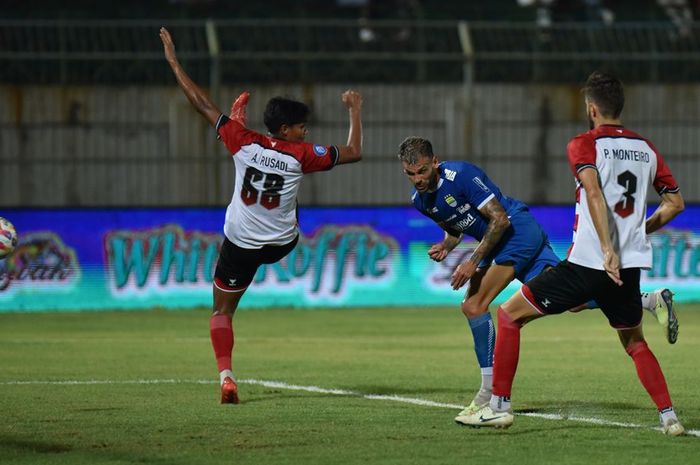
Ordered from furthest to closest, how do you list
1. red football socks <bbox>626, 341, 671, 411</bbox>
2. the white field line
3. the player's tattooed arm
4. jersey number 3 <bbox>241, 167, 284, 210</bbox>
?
jersey number 3 <bbox>241, 167, 284, 210</bbox>, the player's tattooed arm, the white field line, red football socks <bbox>626, 341, 671, 411</bbox>

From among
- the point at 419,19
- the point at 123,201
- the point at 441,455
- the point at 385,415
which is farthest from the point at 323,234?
the point at 441,455

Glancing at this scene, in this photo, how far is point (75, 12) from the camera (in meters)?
26.6

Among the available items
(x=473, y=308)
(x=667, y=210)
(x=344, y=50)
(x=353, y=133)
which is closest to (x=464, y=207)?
(x=473, y=308)

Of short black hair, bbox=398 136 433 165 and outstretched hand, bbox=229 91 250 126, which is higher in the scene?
outstretched hand, bbox=229 91 250 126

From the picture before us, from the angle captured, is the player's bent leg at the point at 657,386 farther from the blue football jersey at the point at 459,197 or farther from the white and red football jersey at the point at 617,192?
the blue football jersey at the point at 459,197

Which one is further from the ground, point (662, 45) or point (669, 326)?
point (662, 45)

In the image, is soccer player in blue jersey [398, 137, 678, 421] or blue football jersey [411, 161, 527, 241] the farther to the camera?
blue football jersey [411, 161, 527, 241]

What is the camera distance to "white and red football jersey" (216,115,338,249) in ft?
32.6

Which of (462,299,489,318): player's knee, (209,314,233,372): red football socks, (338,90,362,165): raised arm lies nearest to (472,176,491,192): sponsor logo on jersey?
(462,299,489,318): player's knee

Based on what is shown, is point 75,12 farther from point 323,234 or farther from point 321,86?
point 323,234

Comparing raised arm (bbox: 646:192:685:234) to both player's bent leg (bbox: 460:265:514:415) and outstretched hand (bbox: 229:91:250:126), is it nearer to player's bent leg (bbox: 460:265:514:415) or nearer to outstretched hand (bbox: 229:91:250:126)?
player's bent leg (bbox: 460:265:514:415)

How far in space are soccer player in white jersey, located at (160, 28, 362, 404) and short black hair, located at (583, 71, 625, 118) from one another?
2.31m

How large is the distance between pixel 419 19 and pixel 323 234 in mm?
7886

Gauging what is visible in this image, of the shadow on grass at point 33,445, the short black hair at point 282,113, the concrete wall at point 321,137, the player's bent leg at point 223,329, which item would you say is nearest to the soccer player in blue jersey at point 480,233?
the short black hair at point 282,113
